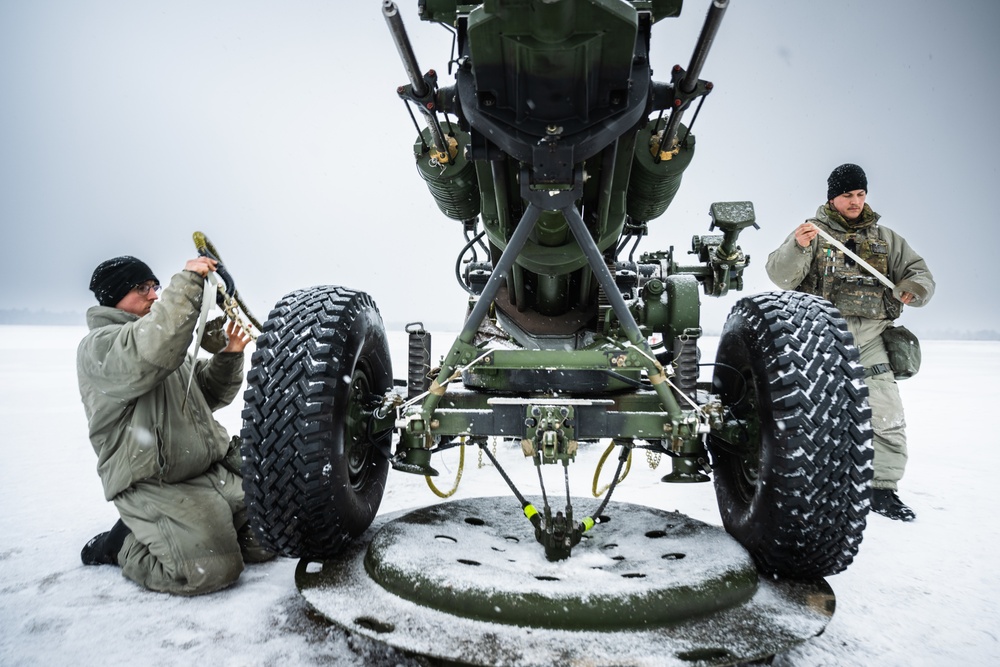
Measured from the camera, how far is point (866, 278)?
3.99 metres

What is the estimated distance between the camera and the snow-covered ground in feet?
6.66

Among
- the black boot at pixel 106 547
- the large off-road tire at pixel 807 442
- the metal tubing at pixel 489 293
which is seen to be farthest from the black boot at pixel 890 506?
the black boot at pixel 106 547

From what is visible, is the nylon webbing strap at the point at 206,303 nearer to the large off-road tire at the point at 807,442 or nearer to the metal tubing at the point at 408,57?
the metal tubing at the point at 408,57

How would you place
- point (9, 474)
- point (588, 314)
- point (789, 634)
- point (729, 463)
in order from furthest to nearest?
point (9, 474), point (588, 314), point (729, 463), point (789, 634)

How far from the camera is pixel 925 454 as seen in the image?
5336mm

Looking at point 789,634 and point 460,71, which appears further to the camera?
point 460,71

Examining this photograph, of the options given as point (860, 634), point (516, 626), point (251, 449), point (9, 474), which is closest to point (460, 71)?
point (251, 449)

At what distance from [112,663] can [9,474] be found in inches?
135

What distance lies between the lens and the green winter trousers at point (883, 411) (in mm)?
3816

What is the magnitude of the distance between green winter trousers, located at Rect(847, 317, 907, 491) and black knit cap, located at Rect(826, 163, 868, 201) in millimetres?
857

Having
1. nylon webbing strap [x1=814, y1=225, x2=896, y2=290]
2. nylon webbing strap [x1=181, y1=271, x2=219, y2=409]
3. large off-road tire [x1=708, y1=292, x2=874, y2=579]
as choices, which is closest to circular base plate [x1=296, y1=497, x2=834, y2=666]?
large off-road tire [x1=708, y1=292, x2=874, y2=579]

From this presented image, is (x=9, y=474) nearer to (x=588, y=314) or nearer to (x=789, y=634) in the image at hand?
(x=588, y=314)

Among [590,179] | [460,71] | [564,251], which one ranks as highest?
[460,71]

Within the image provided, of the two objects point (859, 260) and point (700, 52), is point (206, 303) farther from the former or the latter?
A: point (859, 260)
